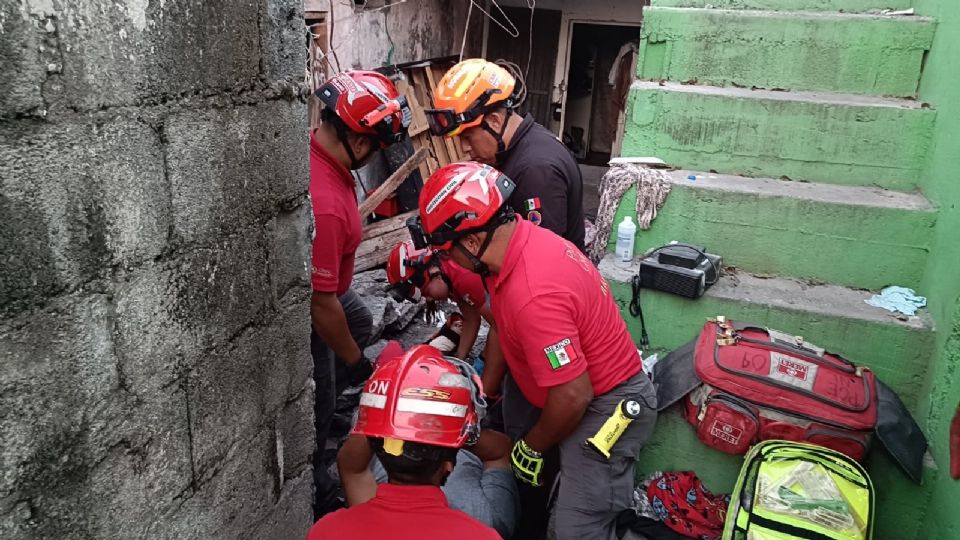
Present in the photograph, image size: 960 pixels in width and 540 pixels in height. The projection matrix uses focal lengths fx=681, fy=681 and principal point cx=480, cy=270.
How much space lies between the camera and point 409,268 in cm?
481

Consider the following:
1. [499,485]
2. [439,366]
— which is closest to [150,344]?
[439,366]

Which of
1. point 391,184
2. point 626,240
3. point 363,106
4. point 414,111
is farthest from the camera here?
point 414,111

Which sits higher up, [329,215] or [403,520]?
[329,215]

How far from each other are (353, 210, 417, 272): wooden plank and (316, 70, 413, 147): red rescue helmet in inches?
171

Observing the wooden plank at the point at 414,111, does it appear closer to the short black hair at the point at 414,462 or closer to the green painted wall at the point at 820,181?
the green painted wall at the point at 820,181

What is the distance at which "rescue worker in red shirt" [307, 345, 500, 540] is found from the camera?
7.07 feet

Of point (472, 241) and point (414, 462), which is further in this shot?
point (472, 241)

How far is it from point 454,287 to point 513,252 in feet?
5.58

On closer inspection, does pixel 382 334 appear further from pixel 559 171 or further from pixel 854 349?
pixel 854 349

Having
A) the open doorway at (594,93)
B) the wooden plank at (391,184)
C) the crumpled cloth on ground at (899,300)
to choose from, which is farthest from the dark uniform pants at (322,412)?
the open doorway at (594,93)

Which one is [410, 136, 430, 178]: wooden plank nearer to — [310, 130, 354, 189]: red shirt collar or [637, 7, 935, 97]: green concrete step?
[637, 7, 935, 97]: green concrete step

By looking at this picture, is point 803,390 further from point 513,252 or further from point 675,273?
point 513,252

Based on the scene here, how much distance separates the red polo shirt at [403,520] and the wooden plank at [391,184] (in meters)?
6.33

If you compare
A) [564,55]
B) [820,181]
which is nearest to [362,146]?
[820,181]
